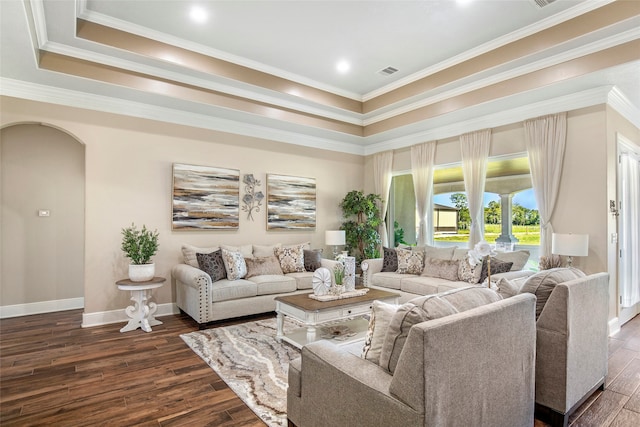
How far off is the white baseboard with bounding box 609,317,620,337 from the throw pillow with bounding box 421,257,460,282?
1.77m

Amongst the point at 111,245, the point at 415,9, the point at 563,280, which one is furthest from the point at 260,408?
the point at 415,9

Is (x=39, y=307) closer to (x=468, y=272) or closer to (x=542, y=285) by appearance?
(x=468, y=272)

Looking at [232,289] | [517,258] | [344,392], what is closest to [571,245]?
[517,258]

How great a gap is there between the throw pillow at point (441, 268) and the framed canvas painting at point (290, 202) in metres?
2.26

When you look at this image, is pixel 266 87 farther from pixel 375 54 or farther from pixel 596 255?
pixel 596 255

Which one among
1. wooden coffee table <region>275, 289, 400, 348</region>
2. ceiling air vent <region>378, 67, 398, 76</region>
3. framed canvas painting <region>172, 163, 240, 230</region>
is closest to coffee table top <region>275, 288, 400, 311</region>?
wooden coffee table <region>275, 289, 400, 348</region>

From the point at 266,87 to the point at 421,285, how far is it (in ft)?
11.3

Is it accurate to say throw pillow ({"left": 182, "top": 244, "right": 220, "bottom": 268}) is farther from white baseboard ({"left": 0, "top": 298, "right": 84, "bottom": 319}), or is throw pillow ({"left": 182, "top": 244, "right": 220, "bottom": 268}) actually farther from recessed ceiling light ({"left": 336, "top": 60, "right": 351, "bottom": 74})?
recessed ceiling light ({"left": 336, "top": 60, "right": 351, "bottom": 74})

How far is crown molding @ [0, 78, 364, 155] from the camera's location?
413 cm

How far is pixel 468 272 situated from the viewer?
15.3ft

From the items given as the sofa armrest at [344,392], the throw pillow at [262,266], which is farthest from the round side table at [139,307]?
the sofa armrest at [344,392]

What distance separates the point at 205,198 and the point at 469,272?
391cm

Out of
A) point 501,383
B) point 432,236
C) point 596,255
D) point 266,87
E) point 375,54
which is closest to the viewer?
point 501,383

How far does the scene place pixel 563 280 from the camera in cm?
238
